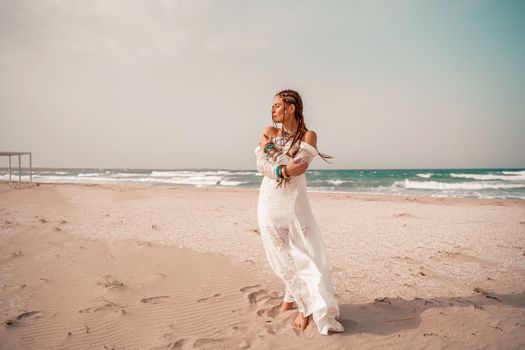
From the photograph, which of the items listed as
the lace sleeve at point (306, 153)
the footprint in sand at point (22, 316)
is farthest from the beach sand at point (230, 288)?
the lace sleeve at point (306, 153)

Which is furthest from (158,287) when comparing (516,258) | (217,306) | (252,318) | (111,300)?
(516,258)

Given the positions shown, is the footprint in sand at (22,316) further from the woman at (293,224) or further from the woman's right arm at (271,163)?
the woman's right arm at (271,163)

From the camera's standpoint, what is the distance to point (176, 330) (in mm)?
3143

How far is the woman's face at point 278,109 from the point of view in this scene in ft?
9.55

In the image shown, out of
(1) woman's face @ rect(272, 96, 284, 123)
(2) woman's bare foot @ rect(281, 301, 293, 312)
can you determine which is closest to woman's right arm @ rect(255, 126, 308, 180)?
(1) woman's face @ rect(272, 96, 284, 123)

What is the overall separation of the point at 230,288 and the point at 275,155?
7.61ft

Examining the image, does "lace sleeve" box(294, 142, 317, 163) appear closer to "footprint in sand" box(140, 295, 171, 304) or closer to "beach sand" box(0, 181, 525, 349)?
"beach sand" box(0, 181, 525, 349)

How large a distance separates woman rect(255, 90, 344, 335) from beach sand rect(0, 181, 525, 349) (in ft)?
1.07

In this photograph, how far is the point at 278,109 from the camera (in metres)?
2.92

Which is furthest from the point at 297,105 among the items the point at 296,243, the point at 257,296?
the point at 257,296

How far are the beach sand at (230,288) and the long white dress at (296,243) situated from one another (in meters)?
0.28

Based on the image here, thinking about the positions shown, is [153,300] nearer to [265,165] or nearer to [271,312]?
[271,312]

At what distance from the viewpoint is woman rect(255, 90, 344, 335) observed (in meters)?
2.86

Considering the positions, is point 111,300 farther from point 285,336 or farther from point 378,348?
point 378,348
